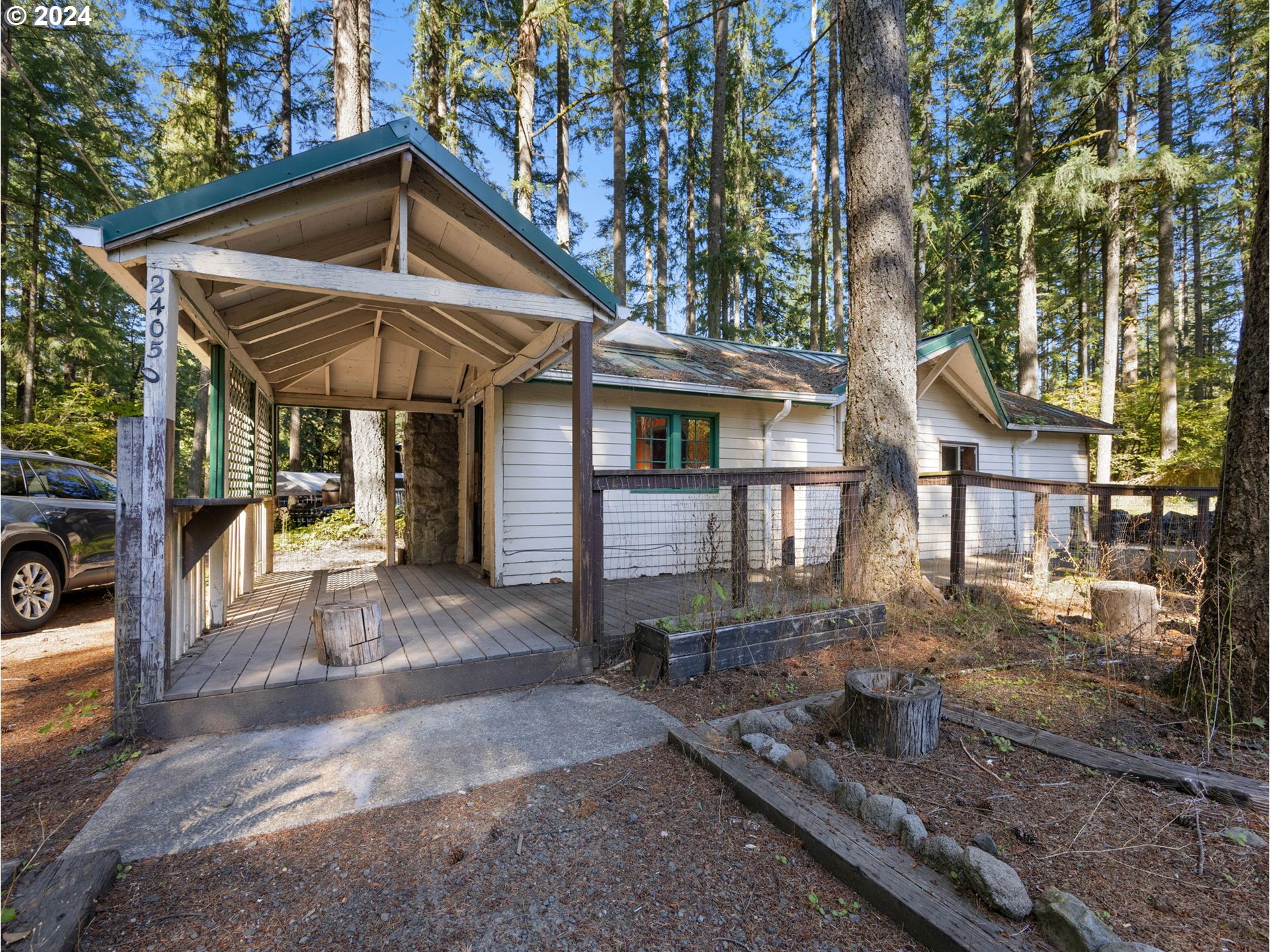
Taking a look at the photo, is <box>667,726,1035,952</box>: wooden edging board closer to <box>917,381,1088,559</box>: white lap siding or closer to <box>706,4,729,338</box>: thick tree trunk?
<box>917,381,1088,559</box>: white lap siding

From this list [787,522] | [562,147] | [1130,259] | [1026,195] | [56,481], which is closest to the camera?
[56,481]

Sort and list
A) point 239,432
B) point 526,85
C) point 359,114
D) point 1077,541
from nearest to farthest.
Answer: point 239,432, point 1077,541, point 359,114, point 526,85

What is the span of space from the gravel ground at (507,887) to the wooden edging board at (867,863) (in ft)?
0.17

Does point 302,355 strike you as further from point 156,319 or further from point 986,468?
point 986,468

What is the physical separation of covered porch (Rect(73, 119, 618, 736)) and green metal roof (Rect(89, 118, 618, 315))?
12mm

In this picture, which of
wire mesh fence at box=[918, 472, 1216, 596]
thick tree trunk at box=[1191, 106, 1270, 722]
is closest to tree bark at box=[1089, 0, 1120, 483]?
wire mesh fence at box=[918, 472, 1216, 596]

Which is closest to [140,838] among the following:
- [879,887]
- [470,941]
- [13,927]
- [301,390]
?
[13,927]

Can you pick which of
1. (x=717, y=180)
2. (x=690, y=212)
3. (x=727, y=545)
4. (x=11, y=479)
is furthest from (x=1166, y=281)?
(x=11, y=479)

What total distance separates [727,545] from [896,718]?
11.0 feet

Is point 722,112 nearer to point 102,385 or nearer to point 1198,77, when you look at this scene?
point 1198,77

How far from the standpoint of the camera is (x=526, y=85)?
1057 cm

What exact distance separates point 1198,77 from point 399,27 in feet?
62.2

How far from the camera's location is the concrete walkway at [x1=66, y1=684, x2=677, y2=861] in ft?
7.41

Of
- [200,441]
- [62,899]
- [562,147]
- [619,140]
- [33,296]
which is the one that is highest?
[562,147]
